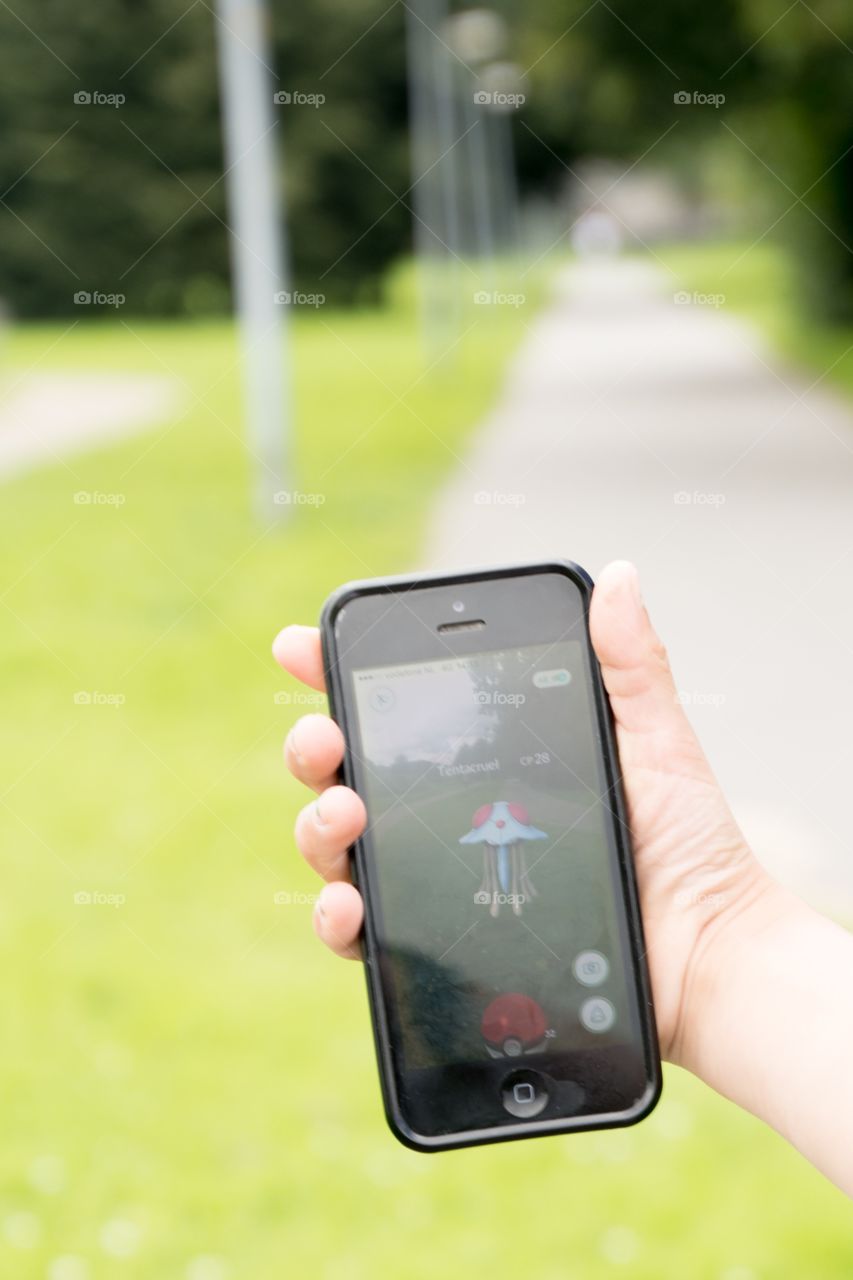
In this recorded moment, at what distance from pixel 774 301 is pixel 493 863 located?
33.9m

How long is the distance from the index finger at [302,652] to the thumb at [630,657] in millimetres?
345

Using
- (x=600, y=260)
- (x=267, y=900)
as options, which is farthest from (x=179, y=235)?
(x=267, y=900)

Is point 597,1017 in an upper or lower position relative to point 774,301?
lower

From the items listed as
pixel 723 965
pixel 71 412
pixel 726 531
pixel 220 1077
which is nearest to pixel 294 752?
pixel 723 965

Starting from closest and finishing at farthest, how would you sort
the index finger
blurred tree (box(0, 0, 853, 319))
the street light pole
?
1. the index finger
2. the street light pole
3. blurred tree (box(0, 0, 853, 319))

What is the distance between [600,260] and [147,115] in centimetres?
3105

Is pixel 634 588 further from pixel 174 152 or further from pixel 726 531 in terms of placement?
pixel 174 152

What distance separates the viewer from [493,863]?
207 centimetres

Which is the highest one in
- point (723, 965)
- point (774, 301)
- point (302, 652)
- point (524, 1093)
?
point (774, 301)

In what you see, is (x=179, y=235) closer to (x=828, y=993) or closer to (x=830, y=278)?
(x=830, y=278)

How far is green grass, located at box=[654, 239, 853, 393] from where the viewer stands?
66.4ft

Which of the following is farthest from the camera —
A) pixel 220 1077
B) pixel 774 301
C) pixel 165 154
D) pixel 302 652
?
pixel 165 154

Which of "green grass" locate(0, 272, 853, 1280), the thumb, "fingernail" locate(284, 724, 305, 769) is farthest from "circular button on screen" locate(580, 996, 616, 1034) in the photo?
"green grass" locate(0, 272, 853, 1280)

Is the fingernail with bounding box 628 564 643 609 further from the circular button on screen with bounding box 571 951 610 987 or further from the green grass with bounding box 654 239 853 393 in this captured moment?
the green grass with bounding box 654 239 853 393
